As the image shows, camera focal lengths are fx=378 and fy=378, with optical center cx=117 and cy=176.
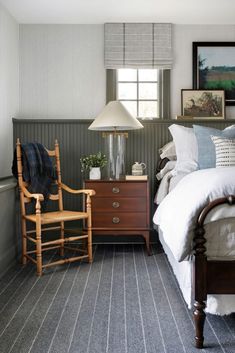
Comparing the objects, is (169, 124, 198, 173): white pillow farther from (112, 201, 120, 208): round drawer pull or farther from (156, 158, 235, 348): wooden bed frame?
(156, 158, 235, 348): wooden bed frame

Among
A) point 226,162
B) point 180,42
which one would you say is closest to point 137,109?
point 180,42

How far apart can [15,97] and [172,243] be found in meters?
2.76

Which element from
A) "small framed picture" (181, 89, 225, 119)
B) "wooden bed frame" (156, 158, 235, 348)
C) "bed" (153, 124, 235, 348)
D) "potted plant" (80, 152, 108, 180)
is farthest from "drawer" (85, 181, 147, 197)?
"wooden bed frame" (156, 158, 235, 348)

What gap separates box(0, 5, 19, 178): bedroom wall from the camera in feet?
12.2

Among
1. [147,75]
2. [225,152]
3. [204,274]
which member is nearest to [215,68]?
[147,75]

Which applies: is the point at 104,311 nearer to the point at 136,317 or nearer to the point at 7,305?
the point at 136,317

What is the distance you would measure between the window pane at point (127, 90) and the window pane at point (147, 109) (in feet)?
0.45

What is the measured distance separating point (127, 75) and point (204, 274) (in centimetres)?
294

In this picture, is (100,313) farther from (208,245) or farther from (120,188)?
(120,188)

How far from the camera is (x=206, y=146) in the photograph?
3262 mm

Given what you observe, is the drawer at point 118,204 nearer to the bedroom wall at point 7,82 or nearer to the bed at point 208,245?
the bedroom wall at point 7,82

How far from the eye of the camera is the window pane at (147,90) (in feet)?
14.1

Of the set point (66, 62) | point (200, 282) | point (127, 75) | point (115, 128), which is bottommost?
point (200, 282)

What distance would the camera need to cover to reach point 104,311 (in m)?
2.29
